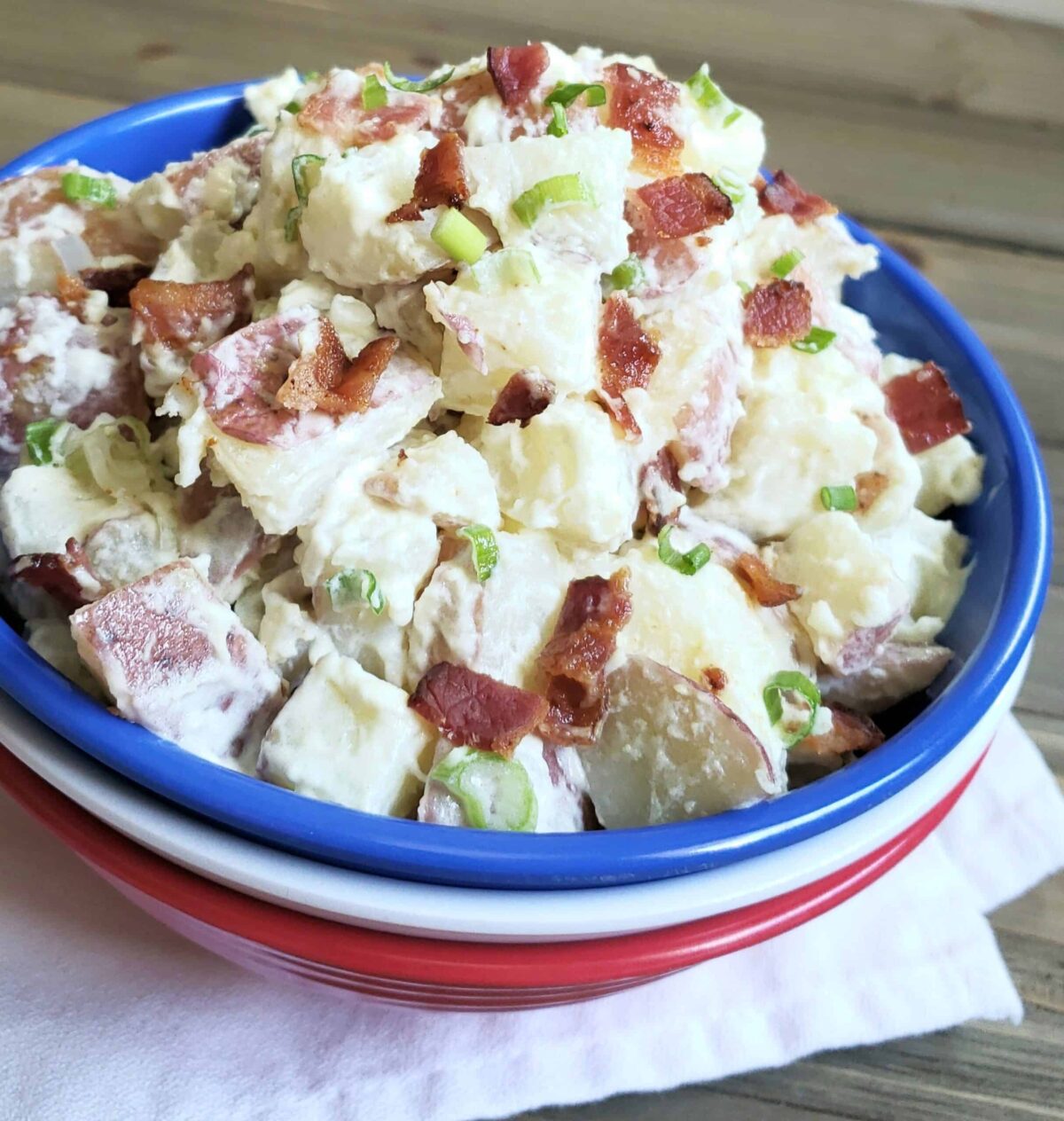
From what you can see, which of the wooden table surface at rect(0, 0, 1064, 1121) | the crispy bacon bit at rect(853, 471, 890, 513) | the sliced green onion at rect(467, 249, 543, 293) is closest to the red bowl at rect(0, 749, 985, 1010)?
the crispy bacon bit at rect(853, 471, 890, 513)

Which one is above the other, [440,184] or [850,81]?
[440,184]

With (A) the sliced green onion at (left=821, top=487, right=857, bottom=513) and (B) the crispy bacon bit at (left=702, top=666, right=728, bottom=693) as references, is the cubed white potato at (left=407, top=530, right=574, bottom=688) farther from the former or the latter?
(A) the sliced green onion at (left=821, top=487, right=857, bottom=513)

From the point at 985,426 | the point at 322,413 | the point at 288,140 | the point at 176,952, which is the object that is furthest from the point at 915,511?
the point at 176,952

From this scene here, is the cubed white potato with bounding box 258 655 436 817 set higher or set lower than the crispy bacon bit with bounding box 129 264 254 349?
lower

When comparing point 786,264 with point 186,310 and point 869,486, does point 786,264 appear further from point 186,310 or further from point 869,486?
point 186,310

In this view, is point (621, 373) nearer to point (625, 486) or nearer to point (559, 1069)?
point (625, 486)

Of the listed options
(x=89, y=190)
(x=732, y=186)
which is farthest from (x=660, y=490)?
(x=89, y=190)
